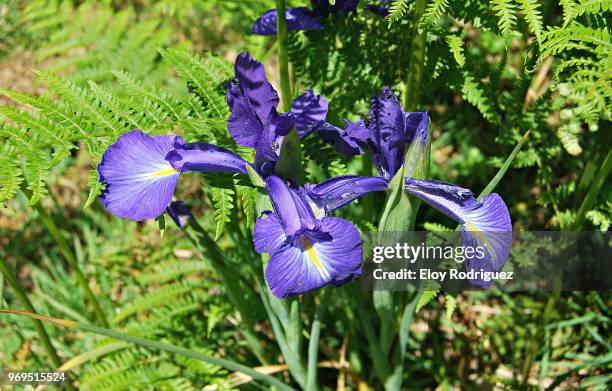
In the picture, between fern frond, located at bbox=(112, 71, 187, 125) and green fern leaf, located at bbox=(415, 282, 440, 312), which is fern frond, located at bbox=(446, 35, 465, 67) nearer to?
green fern leaf, located at bbox=(415, 282, 440, 312)

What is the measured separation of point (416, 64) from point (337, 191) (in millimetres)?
534

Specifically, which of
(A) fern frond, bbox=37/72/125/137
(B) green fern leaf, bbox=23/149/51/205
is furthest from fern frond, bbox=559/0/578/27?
(B) green fern leaf, bbox=23/149/51/205

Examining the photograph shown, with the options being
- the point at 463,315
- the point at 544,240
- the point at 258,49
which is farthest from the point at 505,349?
the point at 258,49

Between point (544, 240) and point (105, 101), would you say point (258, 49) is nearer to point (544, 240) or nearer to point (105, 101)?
point (105, 101)

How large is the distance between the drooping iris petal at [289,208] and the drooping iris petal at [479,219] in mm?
285

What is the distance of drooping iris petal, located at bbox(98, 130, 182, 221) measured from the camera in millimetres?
1462

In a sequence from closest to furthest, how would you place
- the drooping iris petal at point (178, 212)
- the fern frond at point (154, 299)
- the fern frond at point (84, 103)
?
the fern frond at point (84, 103)
the drooping iris petal at point (178, 212)
the fern frond at point (154, 299)

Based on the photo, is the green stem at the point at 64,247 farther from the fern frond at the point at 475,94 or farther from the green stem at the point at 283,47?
the fern frond at the point at 475,94

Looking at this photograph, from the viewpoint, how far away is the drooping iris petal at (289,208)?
1.39m

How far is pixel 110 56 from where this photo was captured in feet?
9.45

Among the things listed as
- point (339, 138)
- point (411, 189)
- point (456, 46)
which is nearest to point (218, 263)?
point (339, 138)

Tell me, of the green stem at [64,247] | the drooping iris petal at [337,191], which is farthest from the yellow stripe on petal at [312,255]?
the green stem at [64,247]

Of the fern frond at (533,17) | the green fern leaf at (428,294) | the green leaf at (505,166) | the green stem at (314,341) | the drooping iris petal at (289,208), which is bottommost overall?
the green stem at (314,341)

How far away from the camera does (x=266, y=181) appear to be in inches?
58.8
